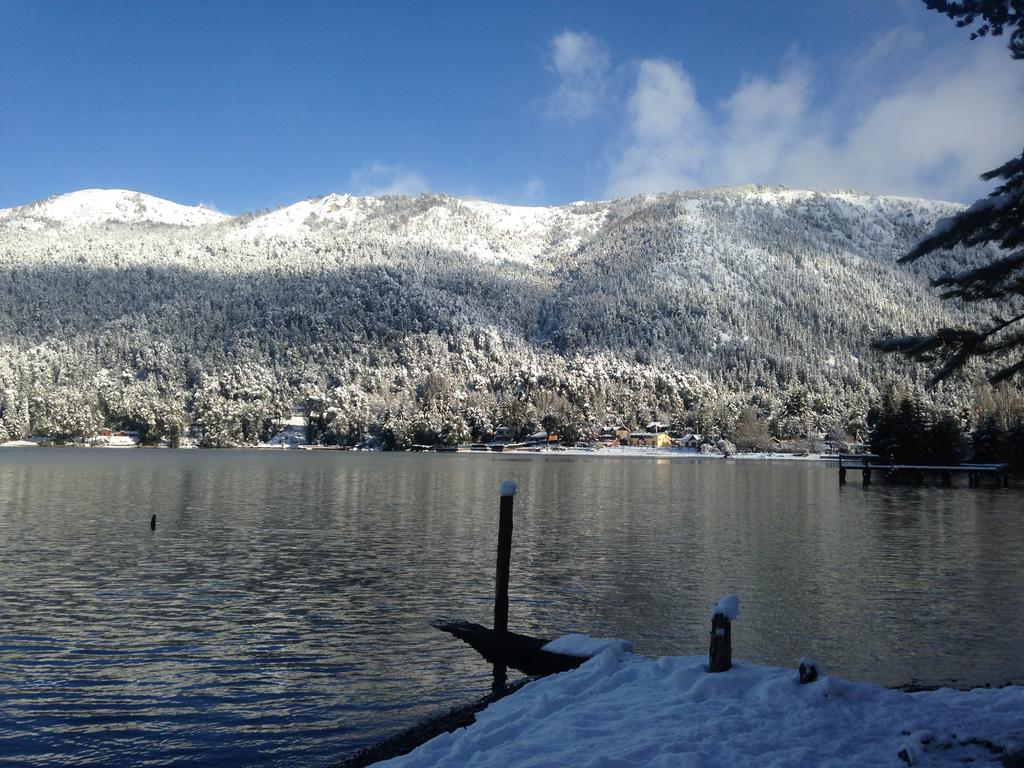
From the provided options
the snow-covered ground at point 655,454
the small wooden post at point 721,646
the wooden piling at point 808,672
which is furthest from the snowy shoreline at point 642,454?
the wooden piling at point 808,672

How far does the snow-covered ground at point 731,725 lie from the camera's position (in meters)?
8.91

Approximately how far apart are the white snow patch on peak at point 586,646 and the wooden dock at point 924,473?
245ft

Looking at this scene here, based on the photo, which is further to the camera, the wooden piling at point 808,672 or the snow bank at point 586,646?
the snow bank at point 586,646

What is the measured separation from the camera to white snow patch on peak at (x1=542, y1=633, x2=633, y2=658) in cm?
1453

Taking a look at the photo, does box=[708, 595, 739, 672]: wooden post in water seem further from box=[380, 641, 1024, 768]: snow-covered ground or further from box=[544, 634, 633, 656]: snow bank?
box=[544, 634, 633, 656]: snow bank

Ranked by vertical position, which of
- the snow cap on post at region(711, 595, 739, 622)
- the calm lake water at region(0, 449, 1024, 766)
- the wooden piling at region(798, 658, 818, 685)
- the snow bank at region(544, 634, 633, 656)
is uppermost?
the snow cap on post at region(711, 595, 739, 622)

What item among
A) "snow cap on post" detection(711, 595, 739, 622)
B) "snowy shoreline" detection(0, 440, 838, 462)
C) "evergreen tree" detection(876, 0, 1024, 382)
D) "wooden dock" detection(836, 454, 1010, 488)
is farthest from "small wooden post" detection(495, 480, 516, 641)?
"snowy shoreline" detection(0, 440, 838, 462)

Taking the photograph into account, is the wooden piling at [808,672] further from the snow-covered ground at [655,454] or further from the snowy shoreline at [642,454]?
the snow-covered ground at [655,454]

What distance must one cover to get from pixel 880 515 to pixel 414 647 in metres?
42.3

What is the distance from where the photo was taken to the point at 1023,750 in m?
8.82

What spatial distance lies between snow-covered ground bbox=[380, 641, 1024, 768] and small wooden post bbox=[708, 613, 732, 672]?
0.22 m

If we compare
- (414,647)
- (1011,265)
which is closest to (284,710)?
(414,647)

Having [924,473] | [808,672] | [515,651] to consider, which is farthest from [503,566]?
[924,473]

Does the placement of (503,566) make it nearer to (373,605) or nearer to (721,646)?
(373,605)
